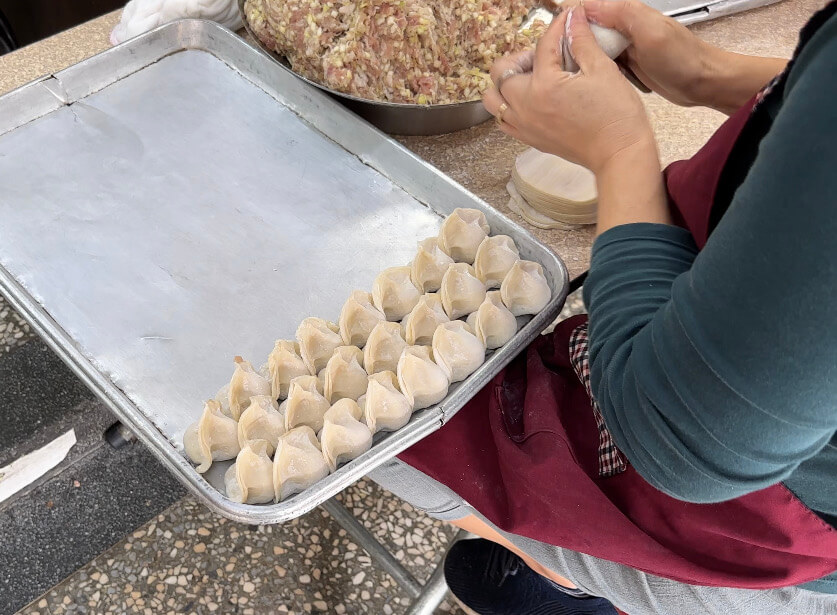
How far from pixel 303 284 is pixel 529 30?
2.46ft

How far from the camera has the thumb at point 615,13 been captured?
40.5 inches

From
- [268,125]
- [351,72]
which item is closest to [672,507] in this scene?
[351,72]

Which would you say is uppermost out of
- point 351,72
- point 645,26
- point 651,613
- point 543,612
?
point 645,26

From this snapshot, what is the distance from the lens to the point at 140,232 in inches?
48.6

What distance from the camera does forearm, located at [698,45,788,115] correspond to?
42.4 inches

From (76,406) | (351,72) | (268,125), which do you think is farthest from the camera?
(76,406)

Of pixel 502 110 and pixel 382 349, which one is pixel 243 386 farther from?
pixel 502 110

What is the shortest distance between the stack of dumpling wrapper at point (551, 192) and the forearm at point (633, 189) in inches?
13.8

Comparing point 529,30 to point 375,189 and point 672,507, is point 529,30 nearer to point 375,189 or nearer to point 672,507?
point 375,189

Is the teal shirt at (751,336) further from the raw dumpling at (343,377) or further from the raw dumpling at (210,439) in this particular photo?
the raw dumpling at (210,439)

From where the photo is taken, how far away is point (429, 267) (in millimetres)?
1149

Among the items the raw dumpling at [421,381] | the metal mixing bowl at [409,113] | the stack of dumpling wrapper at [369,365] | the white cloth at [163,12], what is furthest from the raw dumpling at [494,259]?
the white cloth at [163,12]

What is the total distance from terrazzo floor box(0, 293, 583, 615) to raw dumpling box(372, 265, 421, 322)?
0.98 m

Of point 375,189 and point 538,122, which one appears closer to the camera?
point 538,122
